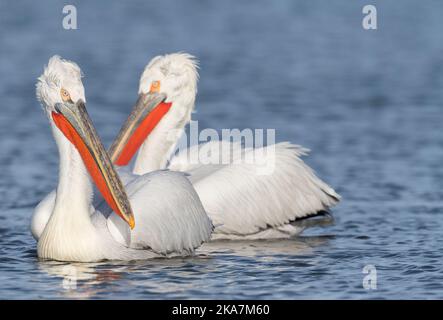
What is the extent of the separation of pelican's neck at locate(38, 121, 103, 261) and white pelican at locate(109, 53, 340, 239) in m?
1.53

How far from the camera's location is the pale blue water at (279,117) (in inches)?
337

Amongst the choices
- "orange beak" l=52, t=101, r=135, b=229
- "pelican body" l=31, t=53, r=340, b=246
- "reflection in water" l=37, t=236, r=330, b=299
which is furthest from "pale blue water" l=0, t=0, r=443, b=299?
"orange beak" l=52, t=101, r=135, b=229

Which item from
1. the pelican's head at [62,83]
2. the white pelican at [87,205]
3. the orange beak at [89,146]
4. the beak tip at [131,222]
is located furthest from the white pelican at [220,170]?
the pelican's head at [62,83]

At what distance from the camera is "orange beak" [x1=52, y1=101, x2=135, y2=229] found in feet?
28.6

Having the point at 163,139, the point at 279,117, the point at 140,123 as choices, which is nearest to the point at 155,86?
the point at 140,123

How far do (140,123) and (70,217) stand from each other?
8.47 ft

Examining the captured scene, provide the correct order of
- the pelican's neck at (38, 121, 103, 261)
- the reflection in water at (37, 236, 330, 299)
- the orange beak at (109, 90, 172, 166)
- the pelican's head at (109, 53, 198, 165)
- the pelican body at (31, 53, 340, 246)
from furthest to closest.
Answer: the pelican's head at (109, 53, 198, 165)
the orange beak at (109, 90, 172, 166)
the pelican body at (31, 53, 340, 246)
the pelican's neck at (38, 121, 103, 261)
the reflection in water at (37, 236, 330, 299)

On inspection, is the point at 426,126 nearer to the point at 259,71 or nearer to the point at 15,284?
the point at 259,71

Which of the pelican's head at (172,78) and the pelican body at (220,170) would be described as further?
the pelican's head at (172,78)

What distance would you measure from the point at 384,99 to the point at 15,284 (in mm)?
9797

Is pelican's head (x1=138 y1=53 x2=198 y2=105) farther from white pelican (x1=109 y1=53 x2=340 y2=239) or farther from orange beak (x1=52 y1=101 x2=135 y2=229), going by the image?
orange beak (x1=52 y1=101 x2=135 y2=229)

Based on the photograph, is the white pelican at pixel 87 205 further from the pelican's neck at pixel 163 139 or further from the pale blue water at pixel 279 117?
the pelican's neck at pixel 163 139

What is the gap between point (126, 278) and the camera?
332 inches

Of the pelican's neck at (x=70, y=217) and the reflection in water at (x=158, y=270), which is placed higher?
the pelican's neck at (x=70, y=217)
